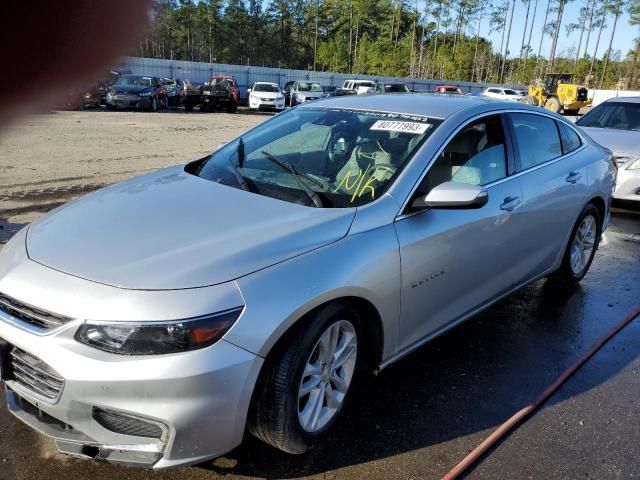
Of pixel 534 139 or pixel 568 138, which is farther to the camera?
pixel 568 138

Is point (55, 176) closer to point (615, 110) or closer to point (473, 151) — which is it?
point (473, 151)

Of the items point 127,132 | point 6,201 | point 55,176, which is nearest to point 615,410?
point 6,201

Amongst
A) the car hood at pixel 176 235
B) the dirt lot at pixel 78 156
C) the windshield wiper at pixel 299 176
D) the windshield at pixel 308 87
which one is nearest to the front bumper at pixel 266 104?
the windshield at pixel 308 87

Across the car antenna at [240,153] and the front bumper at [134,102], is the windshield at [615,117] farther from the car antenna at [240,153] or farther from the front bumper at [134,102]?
the front bumper at [134,102]

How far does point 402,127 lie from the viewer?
3.40 metres

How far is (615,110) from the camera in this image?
8.88 metres

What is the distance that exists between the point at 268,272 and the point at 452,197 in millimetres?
1167

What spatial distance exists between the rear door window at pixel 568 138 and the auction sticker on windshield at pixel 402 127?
5.53 ft

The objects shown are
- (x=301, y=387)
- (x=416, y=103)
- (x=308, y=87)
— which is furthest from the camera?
(x=308, y=87)

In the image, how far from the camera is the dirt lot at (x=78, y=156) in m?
4.67

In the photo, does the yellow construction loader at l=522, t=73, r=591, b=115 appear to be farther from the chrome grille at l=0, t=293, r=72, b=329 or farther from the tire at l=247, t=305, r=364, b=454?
the chrome grille at l=0, t=293, r=72, b=329

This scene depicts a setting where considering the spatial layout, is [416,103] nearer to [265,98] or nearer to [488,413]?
[488,413]

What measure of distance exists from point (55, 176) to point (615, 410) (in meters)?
8.05

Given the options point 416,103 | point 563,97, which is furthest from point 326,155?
point 563,97
